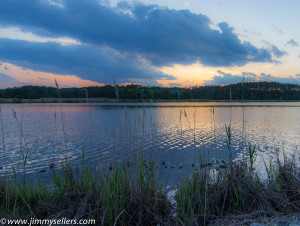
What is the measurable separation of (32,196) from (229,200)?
4.31 meters

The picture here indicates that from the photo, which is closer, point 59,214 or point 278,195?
point 59,214

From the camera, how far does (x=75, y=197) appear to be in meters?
4.09

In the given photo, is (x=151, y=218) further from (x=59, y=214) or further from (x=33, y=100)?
(x=33, y=100)

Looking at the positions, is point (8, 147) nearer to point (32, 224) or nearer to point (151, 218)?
point (32, 224)

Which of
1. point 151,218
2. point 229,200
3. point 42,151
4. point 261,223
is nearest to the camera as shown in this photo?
point 261,223

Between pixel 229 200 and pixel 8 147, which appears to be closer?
pixel 229 200

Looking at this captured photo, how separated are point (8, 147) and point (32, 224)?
39.3 ft

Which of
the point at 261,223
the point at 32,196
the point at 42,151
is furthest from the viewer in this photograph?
the point at 42,151

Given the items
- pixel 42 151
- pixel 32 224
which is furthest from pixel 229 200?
pixel 42 151

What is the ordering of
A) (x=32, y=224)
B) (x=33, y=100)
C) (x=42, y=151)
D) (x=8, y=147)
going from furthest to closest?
(x=33, y=100), (x=8, y=147), (x=42, y=151), (x=32, y=224)

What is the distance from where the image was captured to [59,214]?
335cm

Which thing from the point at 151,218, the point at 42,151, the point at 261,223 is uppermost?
the point at 261,223

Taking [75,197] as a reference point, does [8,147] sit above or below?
below

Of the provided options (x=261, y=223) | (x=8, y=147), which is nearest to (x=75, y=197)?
(x=261, y=223)
